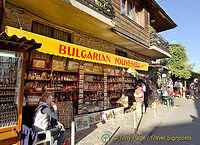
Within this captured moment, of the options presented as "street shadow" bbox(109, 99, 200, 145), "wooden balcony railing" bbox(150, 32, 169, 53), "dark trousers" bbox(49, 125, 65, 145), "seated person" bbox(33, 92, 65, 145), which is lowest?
"street shadow" bbox(109, 99, 200, 145)

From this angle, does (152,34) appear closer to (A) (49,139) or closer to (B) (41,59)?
(B) (41,59)

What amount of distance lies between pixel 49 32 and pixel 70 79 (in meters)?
2.33

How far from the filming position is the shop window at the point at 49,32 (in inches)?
181

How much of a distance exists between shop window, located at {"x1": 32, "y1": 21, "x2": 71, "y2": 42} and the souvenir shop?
0.85 m

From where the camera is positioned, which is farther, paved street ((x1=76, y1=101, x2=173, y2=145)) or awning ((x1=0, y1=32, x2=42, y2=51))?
paved street ((x1=76, y1=101, x2=173, y2=145))

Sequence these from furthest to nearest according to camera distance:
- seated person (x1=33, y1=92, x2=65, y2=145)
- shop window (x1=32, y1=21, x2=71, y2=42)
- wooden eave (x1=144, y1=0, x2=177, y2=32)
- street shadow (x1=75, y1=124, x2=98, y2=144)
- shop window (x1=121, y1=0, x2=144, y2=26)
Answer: wooden eave (x1=144, y1=0, x2=177, y2=32), shop window (x1=121, y1=0, x2=144, y2=26), shop window (x1=32, y1=21, x2=71, y2=42), street shadow (x1=75, y1=124, x2=98, y2=144), seated person (x1=33, y1=92, x2=65, y2=145)

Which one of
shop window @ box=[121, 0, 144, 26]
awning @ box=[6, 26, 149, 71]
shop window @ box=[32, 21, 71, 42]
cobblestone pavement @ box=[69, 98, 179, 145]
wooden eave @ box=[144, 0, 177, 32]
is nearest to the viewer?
awning @ box=[6, 26, 149, 71]

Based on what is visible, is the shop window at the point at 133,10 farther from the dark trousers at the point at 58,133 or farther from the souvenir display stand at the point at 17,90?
the dark trousers at the point at 58,133

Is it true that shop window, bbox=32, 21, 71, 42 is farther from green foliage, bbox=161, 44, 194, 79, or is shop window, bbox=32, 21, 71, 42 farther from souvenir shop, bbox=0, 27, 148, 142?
green foliage, bbox=161, 44, 194, 79

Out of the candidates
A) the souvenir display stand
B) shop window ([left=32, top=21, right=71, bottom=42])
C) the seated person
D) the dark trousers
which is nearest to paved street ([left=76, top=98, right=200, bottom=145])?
the dark trousers

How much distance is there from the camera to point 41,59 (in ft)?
15.3

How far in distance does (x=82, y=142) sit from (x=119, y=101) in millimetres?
4347

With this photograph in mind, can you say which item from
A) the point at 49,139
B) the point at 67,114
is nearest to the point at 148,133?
the point at 67,114

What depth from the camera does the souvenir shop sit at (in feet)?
12.7
